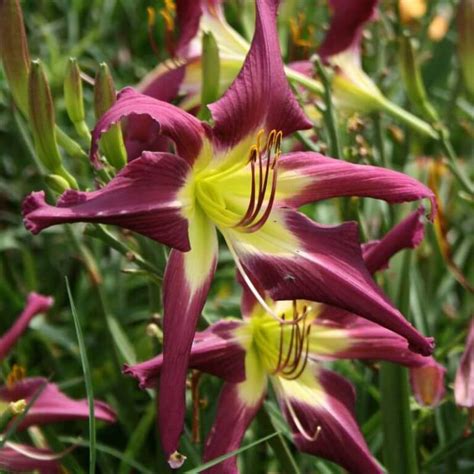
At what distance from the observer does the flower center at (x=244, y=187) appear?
1041mm

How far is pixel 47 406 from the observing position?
1279mm

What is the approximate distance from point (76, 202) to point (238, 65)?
0.55m

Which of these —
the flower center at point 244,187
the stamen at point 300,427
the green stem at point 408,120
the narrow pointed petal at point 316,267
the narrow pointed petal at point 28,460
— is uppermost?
the flower center at point 244,187

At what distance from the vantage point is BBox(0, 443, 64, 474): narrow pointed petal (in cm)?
121

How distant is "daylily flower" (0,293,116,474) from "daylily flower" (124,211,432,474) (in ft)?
0.68

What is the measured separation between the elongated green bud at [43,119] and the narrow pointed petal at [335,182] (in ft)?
0.73

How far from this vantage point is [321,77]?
129 centimetres

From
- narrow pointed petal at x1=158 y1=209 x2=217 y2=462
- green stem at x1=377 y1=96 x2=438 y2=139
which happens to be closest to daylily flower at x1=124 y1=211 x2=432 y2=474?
narrow pointed petal at x1=158 y1=209 x2=217 y2=462

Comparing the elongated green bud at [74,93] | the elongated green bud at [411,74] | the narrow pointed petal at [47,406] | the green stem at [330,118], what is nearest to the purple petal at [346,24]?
the elongated green bud at [411,74]

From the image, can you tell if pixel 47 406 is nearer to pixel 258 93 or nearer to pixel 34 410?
pixel 34 410

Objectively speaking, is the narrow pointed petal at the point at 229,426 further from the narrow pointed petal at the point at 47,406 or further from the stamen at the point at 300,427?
the narrow pointed petal at the point at 47,406

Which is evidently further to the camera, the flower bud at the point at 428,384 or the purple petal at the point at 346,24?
the purple petal at the point at 346,24

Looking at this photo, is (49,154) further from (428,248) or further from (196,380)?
(428,248)

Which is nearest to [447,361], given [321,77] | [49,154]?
[321,77]
